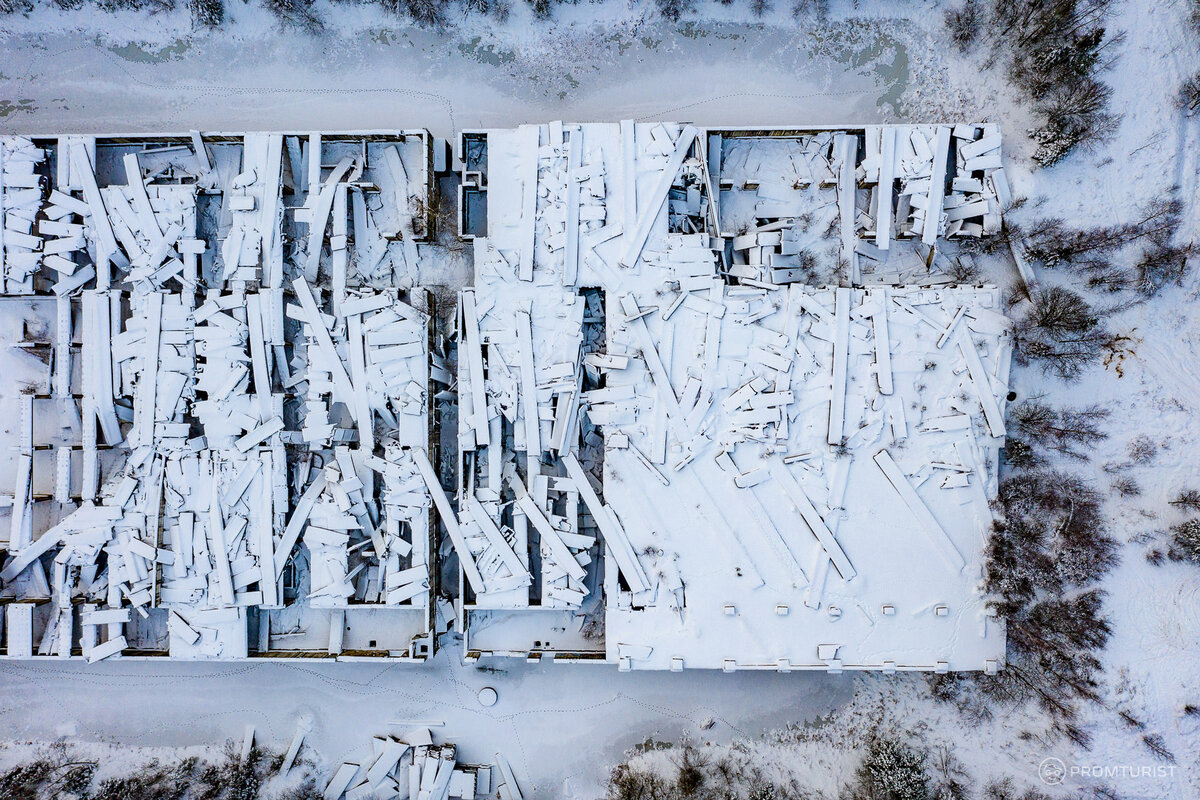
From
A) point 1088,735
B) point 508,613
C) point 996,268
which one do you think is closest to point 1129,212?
point 996,268

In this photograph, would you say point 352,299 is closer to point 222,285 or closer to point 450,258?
point 450,258

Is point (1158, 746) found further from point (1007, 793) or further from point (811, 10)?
point (811, 10)

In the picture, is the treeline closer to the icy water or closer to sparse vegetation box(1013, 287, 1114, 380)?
the icy water

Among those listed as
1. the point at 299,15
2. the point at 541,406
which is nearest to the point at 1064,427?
the point at 541,406

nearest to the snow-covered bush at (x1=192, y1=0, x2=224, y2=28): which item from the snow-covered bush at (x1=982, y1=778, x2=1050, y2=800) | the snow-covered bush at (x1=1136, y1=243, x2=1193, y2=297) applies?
the snow-covered bush at (x1=1136, y1=243, x2=1193, y2=297)

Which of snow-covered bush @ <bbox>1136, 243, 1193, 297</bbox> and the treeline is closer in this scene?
snow-covered bush @ <bbox>1136, 243, 1193, 297</bbox>

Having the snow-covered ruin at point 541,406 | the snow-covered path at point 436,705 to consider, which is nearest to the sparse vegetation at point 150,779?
the snow-covered path at point 436,705

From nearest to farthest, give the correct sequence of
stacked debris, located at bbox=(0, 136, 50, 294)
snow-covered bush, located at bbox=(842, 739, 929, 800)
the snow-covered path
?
stacked debris, located at bbox=(0, 136, 50, 294) < snow-covered bush, located at bbox=(842, 739, 929, 800) < the snow-covered path
